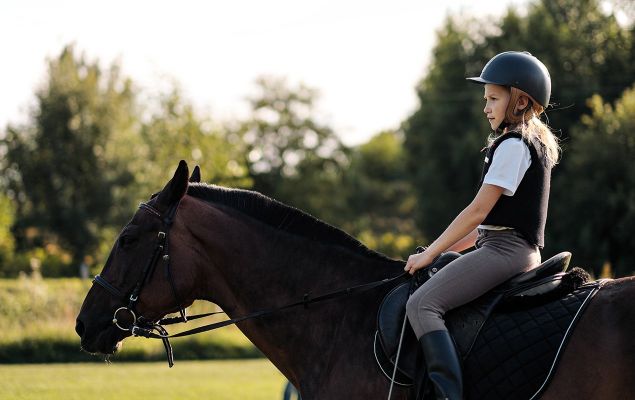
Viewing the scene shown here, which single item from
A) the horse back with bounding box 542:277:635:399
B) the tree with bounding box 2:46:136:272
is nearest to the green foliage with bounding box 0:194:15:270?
the tree with bounding box 2:46:136:272

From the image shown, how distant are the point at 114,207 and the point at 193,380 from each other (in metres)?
31.5

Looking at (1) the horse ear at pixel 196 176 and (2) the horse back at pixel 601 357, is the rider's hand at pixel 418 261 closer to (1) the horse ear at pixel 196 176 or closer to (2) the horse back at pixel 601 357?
(2) the horse back at pixel 601 357

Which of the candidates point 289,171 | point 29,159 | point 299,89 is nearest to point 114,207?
point 29,159

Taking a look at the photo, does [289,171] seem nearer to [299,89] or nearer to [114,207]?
[299,89]

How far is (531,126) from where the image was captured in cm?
532

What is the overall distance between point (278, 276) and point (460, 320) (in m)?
1.29

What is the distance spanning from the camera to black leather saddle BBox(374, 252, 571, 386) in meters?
5.12

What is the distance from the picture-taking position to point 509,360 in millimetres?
4973

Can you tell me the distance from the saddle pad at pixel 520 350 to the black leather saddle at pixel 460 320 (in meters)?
0.08

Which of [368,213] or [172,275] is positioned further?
[368,213]

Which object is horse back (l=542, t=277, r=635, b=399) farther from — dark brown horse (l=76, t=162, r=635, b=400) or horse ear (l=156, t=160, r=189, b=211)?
horse ear (l=156, t=160, r=189, b=211)

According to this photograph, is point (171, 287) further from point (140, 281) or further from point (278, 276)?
point (278, 276)

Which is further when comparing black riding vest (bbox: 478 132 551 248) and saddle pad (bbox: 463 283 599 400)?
black riding vest (bbox: 478 132 551 248)

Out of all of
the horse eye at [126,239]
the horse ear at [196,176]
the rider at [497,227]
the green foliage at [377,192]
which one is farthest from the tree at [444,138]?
the horse eye at [126,239]
